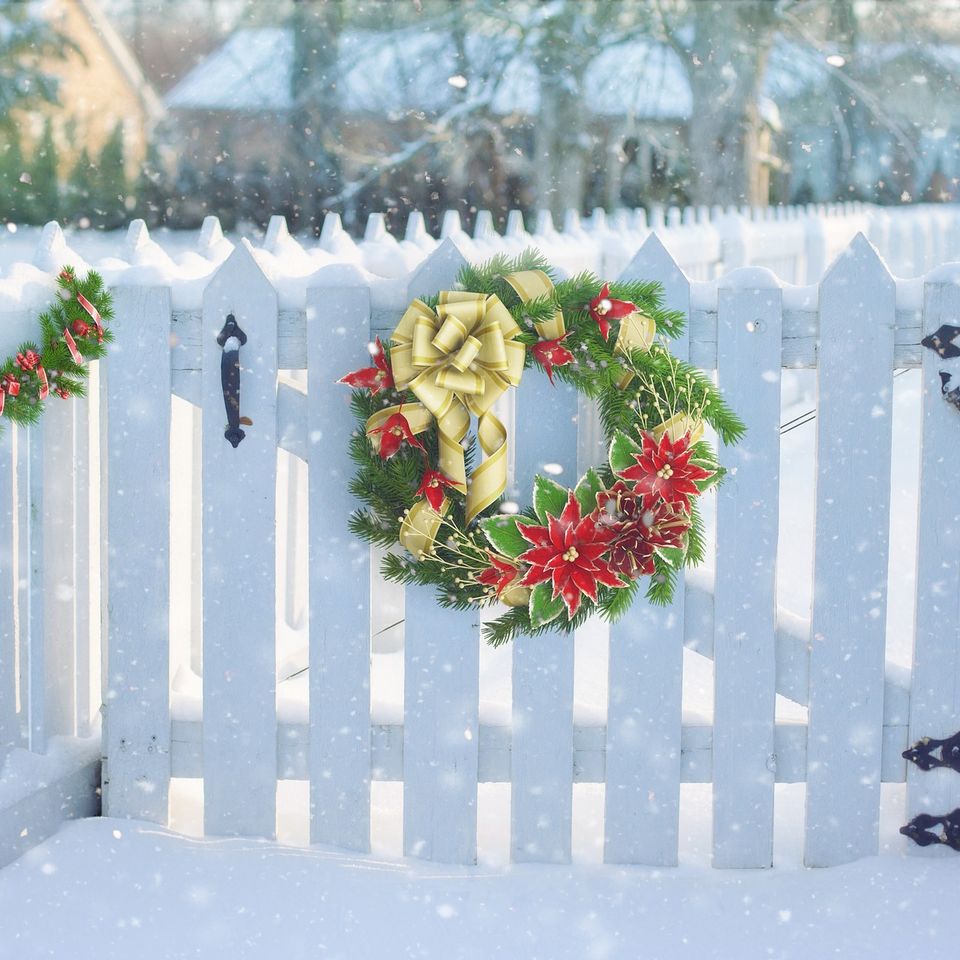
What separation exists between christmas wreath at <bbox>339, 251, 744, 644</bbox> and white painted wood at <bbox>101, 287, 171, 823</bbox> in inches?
15.6

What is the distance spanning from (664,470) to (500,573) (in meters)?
0.32

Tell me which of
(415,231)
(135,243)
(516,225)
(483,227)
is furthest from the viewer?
(516,225)

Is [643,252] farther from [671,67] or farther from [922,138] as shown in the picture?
[922,138]

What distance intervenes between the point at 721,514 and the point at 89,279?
1214 mm

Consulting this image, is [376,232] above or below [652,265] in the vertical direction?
above

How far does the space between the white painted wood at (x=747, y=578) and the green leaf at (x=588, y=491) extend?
0.99 ft

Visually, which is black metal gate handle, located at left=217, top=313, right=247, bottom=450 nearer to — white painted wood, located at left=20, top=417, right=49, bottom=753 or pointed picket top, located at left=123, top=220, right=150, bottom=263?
white painted wood, located at left=20, top=417, right=49, bottom=753

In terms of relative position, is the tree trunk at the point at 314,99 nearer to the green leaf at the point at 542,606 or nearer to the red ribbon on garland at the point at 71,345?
the red ribbon on garland at the point at 71,345

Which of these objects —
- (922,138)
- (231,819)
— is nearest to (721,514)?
(231,819)

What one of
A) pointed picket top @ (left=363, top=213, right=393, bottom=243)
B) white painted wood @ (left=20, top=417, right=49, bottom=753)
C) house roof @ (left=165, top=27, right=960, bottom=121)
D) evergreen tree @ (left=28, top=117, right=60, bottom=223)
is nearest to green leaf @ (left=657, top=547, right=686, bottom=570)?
white painted wood @ (left=20, top=417, right=49, bottom=753)

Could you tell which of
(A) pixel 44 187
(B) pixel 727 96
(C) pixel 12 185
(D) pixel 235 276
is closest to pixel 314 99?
(A) pixel 44 187

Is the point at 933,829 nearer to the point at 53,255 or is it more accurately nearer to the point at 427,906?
the point at 427,906

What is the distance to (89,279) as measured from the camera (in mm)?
2100

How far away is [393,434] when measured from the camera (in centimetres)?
198
